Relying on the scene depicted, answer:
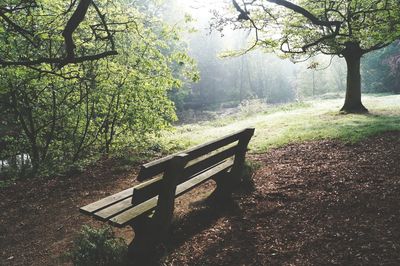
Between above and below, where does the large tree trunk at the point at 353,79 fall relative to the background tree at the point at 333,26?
below

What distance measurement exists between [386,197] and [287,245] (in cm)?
213

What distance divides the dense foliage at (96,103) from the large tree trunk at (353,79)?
10702mm

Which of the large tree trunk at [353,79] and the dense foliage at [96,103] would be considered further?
the large tree trunk at [353,79]

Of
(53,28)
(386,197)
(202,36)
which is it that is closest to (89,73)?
(53,28)

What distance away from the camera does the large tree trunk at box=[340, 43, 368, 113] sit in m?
17.4

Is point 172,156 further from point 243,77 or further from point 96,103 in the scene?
point 243,77

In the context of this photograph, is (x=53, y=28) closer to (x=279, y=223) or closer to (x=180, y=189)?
(x=180, y=189)

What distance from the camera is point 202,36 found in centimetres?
6425

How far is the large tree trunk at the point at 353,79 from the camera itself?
17.4 metres

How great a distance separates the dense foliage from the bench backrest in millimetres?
4651

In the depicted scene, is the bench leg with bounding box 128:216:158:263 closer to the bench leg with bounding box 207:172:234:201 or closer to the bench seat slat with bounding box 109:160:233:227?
the bench seat slat with bounding box 109:160:233:227

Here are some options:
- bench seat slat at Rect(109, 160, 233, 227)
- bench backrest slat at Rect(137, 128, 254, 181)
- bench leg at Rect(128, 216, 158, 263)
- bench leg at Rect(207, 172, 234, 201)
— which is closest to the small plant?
bench leg at Rect(128, 216, 158, 263)

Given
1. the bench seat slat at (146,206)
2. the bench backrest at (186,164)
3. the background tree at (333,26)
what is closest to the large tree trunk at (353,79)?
the background tree at (333,26)

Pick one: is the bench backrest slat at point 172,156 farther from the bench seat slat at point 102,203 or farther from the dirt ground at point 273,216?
the dirt ground at point 273,216
